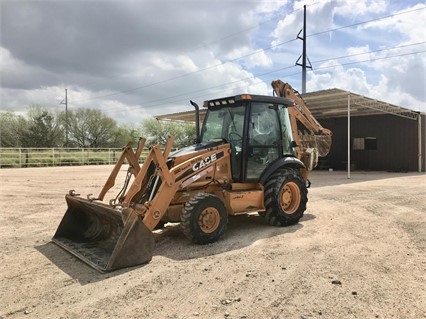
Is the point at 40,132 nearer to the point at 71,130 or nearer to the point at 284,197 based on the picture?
the point at 71,130

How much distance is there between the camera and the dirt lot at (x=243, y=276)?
3.60 meters

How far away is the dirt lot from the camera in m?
3.60

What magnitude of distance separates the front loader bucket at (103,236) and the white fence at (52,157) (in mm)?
21174

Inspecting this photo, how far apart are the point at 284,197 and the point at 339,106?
1541cm

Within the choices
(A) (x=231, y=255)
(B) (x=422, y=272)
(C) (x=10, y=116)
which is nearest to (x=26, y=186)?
(A) (x=231, y=255)

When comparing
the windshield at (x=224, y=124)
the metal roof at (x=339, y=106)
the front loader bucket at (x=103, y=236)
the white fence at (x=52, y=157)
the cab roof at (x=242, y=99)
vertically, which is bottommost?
the front loader bucket at (x=103, y=236)

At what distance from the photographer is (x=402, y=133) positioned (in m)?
22.5

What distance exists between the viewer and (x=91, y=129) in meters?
46.3

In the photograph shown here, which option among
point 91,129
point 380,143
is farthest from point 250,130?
point 91,129

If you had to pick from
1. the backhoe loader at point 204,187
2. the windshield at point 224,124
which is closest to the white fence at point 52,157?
the backhoe loader at point 204,187

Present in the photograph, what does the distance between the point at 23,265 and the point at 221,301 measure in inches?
110

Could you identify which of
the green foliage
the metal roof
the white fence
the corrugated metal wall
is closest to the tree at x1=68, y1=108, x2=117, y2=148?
the green foliage

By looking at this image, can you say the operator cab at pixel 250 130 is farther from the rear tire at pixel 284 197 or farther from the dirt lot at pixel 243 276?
the dirt lot at pixel 243 276

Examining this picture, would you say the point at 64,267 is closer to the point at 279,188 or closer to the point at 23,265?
the point at 23,265
